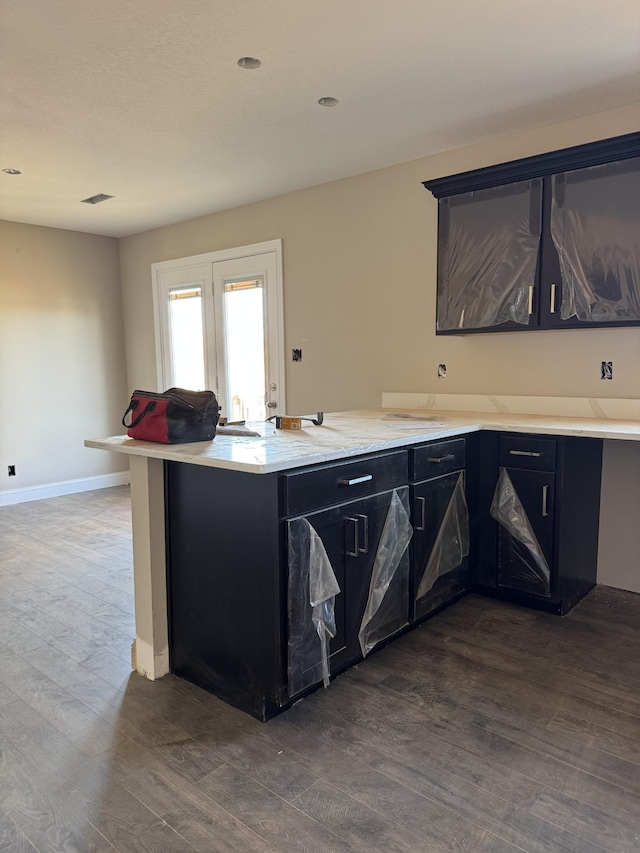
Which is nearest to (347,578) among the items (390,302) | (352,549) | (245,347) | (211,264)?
(352,549)

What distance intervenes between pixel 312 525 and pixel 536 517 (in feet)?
4.30

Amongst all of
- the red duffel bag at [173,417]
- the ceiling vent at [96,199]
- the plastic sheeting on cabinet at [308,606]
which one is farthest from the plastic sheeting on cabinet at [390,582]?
the ceiling vent at [96,199]

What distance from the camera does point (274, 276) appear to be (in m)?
4.61

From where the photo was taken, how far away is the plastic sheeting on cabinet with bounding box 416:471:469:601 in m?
2.70

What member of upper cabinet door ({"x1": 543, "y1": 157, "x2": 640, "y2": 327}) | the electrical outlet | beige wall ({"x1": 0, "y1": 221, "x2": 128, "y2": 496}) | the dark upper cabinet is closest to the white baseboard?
beige wall ({"x1": 0, "y1": 221, "x2": 128, "y2": 496})

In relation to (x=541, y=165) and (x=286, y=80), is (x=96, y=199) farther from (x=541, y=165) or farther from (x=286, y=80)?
(x=541, y=165)

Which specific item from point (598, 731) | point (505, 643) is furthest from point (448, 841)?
point (505, 643)

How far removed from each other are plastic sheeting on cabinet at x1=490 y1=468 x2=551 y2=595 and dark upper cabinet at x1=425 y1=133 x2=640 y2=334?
872 millimetres

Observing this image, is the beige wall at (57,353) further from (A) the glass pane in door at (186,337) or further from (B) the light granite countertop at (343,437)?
(B) the light granite countertop at (343,437)

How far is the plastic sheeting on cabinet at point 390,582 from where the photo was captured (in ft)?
7.66

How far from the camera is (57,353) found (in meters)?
5.61

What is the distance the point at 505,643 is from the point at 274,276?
10.3 ft

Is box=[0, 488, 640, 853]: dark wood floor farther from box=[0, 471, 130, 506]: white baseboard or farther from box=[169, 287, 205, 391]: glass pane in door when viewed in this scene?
box=[169, 287, 205, 391]: glass pane in door

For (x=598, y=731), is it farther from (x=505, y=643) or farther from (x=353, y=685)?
(x=353, y=685)
